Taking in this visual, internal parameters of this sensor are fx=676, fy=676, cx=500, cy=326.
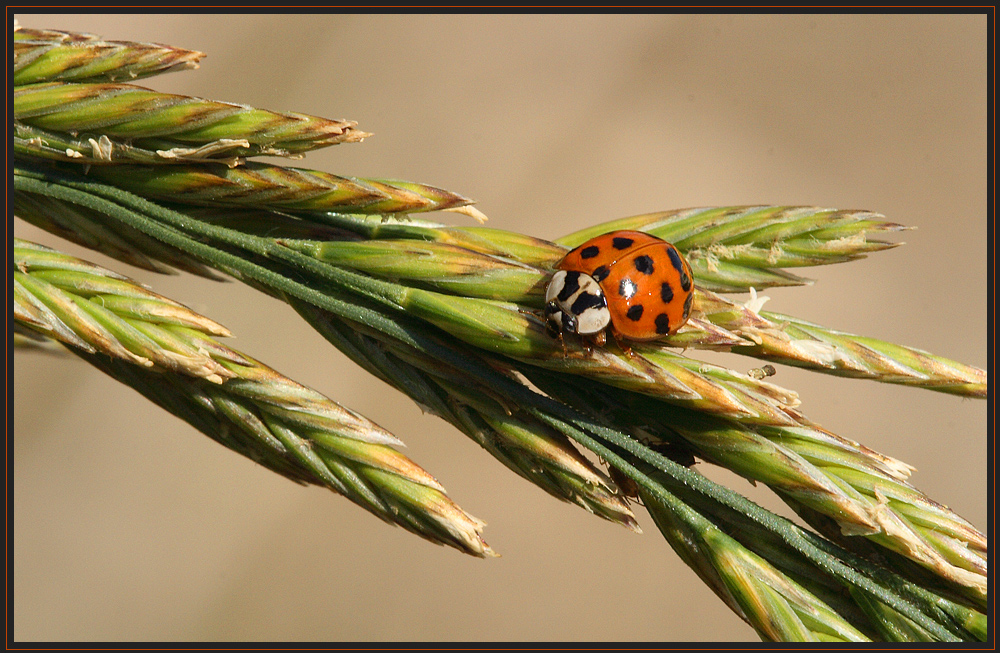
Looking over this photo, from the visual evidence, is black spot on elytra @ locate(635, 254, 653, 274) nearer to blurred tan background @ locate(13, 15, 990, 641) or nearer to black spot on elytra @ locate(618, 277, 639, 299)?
black spot on elytra @ locate(618, 277, 639, 299)

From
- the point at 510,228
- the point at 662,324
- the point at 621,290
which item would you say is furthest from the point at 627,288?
the point at 510,228

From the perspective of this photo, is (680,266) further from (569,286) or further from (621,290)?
(569,286)

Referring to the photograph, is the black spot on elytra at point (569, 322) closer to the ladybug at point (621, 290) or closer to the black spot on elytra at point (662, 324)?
the ladybug at point (621, 290)

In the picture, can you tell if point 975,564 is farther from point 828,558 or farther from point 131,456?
point 131,456

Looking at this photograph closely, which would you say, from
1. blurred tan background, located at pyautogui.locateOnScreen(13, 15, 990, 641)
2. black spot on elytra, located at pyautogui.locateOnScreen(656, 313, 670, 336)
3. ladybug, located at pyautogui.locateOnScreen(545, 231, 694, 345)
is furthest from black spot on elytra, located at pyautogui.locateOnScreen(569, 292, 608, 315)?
blurred tan background, located at pyautogui.locateOnScreen(13, 15, 990, 641)

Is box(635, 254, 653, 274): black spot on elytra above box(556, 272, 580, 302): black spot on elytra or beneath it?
above

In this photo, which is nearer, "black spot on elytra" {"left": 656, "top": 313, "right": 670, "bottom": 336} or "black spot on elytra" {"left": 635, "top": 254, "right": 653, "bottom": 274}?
"black spot on elytra" {"left": 656, "top": 313, "right": 670, "bottom": 336}

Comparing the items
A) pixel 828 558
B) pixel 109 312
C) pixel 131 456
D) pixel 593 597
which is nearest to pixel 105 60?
pixel 109 312
